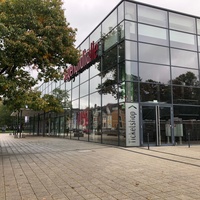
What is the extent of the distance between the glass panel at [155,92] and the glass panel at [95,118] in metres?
4.30

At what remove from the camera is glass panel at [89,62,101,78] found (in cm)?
1919

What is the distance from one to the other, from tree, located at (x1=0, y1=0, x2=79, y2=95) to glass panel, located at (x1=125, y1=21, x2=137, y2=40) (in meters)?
4.19

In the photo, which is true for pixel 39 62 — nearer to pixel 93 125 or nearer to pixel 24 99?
pixel 24 99

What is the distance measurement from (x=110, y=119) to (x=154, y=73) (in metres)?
4.38

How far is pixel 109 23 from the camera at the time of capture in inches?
709

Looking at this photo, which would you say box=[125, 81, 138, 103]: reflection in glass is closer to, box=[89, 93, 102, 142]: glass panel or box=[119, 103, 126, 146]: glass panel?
box=[119, 103, 126, 146]: glass panel

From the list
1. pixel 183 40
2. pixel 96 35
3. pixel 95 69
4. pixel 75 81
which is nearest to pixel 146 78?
pixel 183 40

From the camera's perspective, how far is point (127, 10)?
52.3 ft

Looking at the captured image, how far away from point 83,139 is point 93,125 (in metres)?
2.71

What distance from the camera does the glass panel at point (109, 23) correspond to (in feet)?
56.4

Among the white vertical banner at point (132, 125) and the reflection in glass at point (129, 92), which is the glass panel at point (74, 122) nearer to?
the reflection in glass at point (129, 92)

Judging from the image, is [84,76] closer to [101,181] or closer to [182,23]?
[182,23]

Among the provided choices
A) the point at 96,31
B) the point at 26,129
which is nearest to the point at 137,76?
the point at 96,31

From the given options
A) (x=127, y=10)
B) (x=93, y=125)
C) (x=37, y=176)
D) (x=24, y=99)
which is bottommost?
(x=37, y=176)
